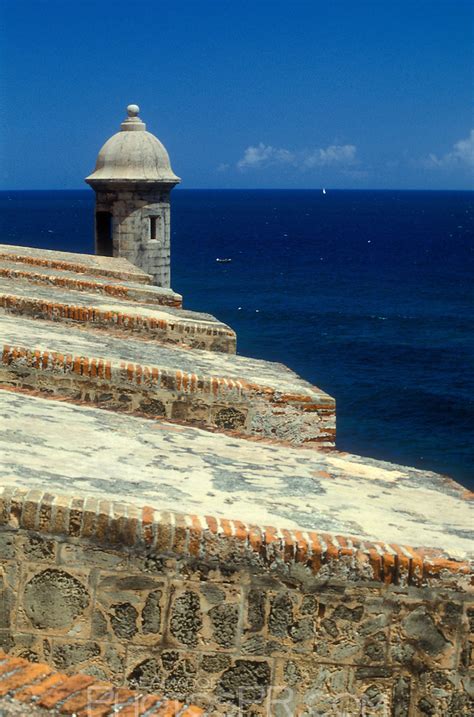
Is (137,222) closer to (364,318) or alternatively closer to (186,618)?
(186,618)

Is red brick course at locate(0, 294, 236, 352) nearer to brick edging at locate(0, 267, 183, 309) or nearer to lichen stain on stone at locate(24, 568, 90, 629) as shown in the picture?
brick edging at locate(0, 267, 183, 309)

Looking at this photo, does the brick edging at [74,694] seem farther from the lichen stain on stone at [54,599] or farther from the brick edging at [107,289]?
the brick edging at [107,289]

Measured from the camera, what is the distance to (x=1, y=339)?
7.87 m

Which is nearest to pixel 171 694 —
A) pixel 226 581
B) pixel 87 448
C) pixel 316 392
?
pixel 226 581

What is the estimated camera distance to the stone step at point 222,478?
480 cm

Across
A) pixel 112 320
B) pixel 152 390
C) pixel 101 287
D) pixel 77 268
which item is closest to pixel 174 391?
pixel 152 390

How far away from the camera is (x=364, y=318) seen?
168 feet

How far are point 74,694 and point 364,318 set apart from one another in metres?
47.6

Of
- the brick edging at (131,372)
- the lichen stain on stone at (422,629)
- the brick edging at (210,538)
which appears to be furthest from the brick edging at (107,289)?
the lichen stain on stone at (422,629)

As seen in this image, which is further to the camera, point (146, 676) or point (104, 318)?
point (104, 318)

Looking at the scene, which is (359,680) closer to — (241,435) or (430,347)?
(241,435)

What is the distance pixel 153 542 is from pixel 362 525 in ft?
3.83

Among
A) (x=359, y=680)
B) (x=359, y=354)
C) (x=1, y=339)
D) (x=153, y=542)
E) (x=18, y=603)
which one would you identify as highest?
(x=1, y=339)

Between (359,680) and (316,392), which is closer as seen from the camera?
(359,680)
